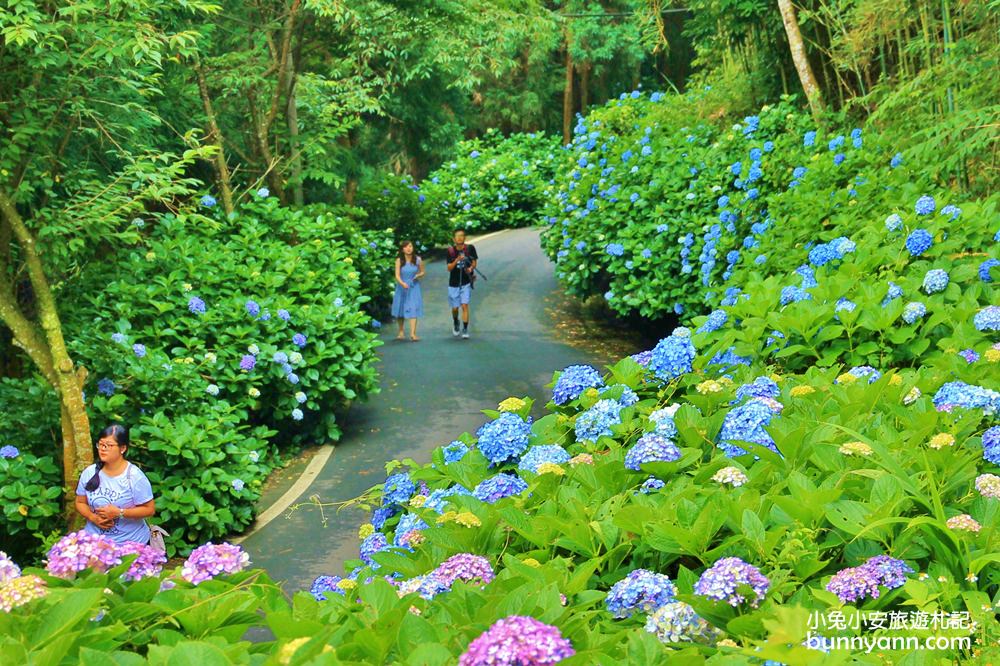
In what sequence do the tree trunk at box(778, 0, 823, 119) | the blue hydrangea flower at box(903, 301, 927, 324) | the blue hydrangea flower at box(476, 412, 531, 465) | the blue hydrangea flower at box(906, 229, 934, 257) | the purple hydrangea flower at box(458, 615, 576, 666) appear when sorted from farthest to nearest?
the tree trunk at box(778, 0, 823, 119) → the blue hydrangea flower at box(906, 229, 934, 257) → the blue hydrangea flower at box(903, 301, 927, 324) → the blue hydrangea flower at box(476, 412, 531, 465) → the purple hydrangea flower at box(458, 615, 576, 666)

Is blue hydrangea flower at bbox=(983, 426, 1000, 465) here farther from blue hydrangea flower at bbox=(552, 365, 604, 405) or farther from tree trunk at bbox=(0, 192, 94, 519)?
tree trunk at bbox=(0, 192, 94, 519)

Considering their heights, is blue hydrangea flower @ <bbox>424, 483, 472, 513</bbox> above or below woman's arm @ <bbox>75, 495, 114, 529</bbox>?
above

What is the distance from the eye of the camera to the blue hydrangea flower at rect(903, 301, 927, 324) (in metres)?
5.22

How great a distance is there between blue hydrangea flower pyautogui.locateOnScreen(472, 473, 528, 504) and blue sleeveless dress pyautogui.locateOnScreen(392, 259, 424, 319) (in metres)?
11.2

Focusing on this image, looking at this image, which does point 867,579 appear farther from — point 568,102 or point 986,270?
point 568,102

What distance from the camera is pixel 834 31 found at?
11.6 meters

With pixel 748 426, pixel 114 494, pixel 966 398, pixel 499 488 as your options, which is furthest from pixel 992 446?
pixel 114 494

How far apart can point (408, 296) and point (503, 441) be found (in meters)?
10.9

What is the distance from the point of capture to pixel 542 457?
3.68 meters

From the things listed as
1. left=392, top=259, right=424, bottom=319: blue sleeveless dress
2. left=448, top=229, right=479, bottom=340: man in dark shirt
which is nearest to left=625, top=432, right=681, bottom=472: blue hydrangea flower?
left=448, top=229, right=479, bottom=340: man in dark shirt

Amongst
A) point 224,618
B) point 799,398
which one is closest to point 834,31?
point 799,398

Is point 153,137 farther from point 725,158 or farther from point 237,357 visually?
point 725,158

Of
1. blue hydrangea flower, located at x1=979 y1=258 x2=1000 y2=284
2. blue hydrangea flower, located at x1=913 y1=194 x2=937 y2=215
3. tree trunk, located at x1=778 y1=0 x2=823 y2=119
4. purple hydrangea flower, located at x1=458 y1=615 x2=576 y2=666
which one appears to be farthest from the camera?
tree trunk, located at x1=778 y1=0 x2=823 y2=119

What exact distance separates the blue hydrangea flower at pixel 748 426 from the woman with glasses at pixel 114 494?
3706 mm
